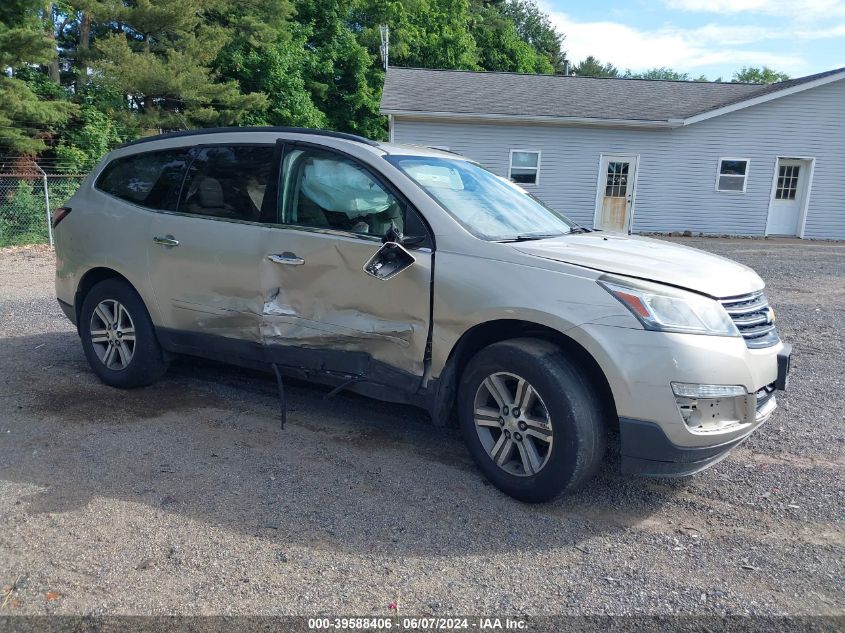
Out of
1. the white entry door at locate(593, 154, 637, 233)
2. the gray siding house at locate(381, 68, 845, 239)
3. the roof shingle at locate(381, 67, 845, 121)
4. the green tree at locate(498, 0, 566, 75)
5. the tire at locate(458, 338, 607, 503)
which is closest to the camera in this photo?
the tire at locate(458, 338, 607, 503)

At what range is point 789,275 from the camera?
1203cm

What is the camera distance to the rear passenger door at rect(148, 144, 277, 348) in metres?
4.39

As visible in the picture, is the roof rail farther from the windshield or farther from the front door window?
the front door window

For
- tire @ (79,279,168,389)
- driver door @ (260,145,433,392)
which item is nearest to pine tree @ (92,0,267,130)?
tire @ (79,279,168,389)

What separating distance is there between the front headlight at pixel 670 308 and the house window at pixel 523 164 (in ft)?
53.5

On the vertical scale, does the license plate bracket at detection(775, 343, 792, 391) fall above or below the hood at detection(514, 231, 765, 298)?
below

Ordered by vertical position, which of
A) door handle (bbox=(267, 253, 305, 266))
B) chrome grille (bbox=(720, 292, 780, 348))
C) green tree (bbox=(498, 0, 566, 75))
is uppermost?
green tree (bbox=(498, 0, 566, 75))

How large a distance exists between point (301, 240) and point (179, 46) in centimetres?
2288

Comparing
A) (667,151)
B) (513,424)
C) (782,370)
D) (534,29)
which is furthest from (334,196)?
(534,29)

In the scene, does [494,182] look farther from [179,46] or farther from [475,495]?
[179,46]

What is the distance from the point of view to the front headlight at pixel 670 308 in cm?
315

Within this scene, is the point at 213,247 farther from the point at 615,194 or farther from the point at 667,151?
the point at 667,151

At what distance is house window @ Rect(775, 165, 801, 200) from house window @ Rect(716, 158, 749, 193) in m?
1.25

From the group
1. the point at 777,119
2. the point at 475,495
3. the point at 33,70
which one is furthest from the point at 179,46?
the point at 475,495
